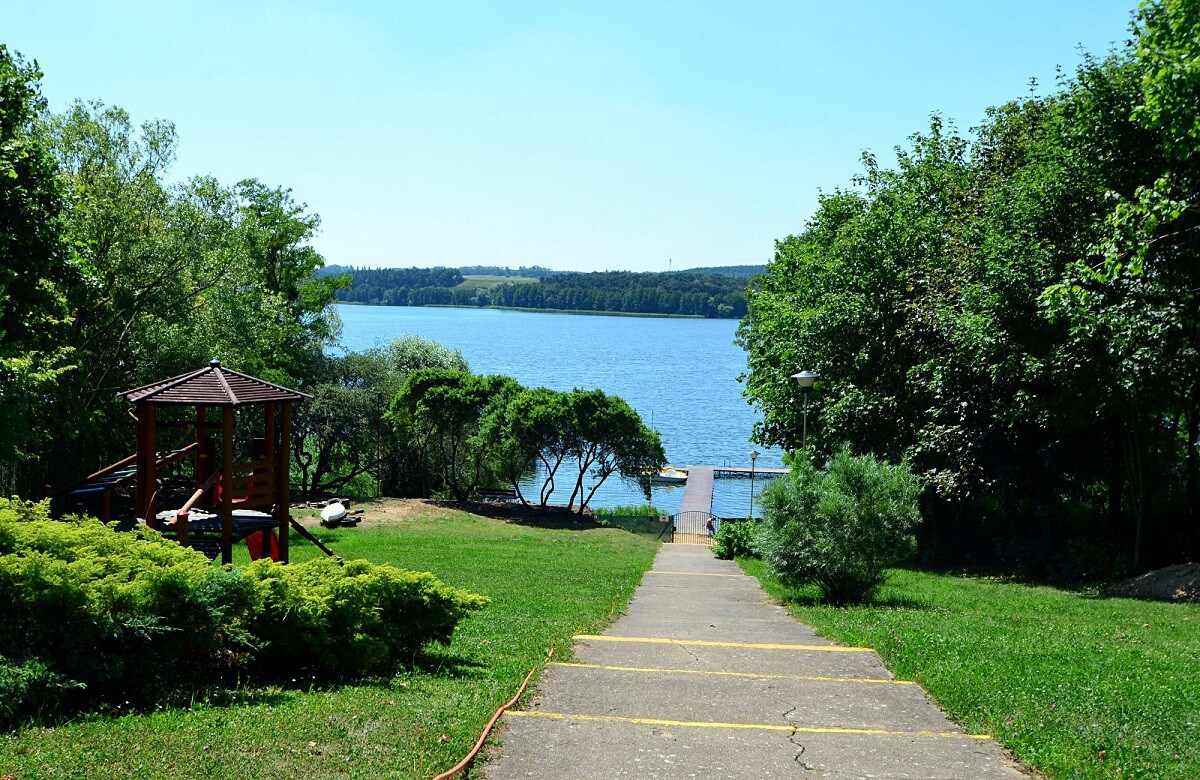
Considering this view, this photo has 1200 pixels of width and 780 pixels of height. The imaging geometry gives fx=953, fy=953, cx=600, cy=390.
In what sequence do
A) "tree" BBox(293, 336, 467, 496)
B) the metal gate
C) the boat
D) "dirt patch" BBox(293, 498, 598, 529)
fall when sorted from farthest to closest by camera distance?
the boat
"tree" BBox(293, 336, 467, 496)
the metal gate
"dirt patch" BBox(293, 498, 598, 529)

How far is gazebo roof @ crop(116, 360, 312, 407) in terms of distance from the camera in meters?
12.9

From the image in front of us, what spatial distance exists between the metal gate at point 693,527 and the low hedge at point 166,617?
27.1 meters

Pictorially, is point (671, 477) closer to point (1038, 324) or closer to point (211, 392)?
point (1038, 324)

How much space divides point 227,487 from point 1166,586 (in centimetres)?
1522

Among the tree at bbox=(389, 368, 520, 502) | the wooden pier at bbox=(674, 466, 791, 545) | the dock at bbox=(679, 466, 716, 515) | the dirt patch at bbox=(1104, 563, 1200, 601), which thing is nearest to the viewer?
the dirt patch at bbox=(1104, 563, 1200, 601)

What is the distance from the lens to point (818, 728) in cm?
639

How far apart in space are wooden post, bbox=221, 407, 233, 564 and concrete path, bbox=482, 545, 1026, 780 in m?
5.80

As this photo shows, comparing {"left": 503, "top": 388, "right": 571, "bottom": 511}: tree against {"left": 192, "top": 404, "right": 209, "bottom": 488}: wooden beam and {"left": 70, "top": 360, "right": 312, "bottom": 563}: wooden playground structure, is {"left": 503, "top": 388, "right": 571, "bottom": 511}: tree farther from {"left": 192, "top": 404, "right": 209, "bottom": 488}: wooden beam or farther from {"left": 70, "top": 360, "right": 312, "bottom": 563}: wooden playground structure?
{"left": 192, "top": 404, "right": 209, "bottom": 488}: wooden beam

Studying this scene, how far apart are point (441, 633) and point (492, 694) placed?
183 centimetres

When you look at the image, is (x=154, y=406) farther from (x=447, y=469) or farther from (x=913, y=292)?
(x=447, y=469)

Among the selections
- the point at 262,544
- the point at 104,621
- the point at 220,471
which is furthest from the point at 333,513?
the point at 104,621

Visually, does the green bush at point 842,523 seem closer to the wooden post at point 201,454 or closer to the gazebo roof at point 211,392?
the gazebo roof at point 211,392

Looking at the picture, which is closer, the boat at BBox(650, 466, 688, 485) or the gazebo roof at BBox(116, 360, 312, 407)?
the gazebo roof at BBox(116, 360, 312, 407)

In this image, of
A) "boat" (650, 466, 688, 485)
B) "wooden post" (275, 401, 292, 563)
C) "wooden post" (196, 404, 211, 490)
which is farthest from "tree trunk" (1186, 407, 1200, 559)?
"boat" (650, 466, 688, 485)
